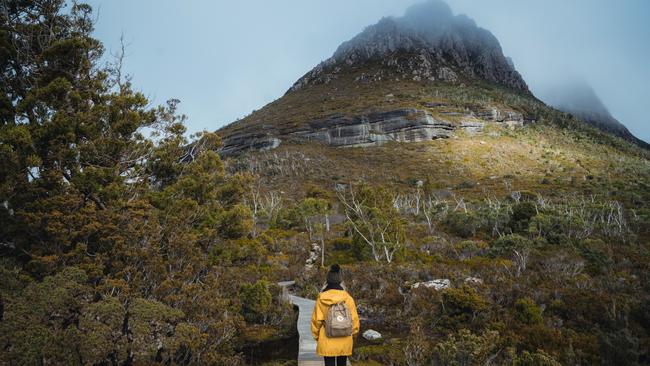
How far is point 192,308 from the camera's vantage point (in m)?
8.94

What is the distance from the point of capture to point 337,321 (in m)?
5.52

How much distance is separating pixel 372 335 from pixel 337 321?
28.7ft

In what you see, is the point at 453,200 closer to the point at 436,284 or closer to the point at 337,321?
the point at 436,284

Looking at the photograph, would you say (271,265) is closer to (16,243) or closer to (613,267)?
(16,243)

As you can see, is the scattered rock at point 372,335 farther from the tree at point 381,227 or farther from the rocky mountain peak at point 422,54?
the rocky mountain peak at point 422,54

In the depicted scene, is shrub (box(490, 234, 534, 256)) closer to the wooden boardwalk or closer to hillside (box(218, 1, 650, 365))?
hillside (box(218, 1, 650, 365))

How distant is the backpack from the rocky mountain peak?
131441 millimetres

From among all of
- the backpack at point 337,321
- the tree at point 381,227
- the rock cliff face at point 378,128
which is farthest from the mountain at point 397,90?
the backpack at point 337,321

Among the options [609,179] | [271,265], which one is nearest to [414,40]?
[609,179]

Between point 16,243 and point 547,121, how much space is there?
121 meters

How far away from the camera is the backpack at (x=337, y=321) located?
5516 millimetres

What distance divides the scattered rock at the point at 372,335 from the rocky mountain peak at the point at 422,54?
12452 centimetres

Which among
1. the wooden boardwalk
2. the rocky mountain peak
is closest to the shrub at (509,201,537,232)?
the wooden boardwalk

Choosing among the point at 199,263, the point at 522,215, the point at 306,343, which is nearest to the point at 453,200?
the point at 522,215
